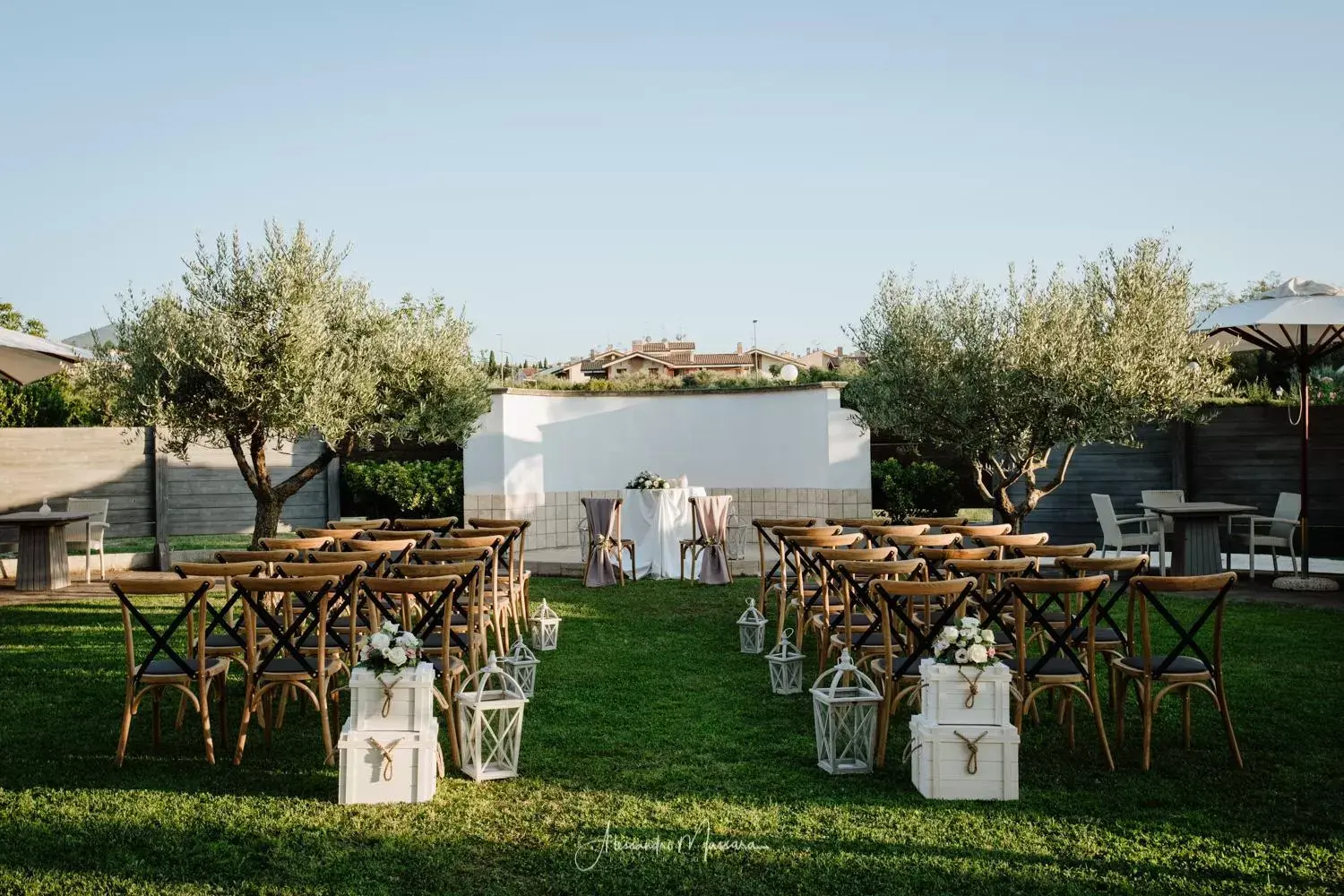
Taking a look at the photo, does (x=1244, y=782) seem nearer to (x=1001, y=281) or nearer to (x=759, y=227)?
Answer: (x=1001, y=281)

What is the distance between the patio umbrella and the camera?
27.7 ft

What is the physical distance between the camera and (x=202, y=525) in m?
13.2

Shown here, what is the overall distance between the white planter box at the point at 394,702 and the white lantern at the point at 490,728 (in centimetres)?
28

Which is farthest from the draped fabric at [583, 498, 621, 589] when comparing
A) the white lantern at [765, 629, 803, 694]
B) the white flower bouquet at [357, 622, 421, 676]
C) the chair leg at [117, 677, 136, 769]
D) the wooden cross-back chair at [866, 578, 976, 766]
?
the white flower bouquet at [357, 622, 421, 676]

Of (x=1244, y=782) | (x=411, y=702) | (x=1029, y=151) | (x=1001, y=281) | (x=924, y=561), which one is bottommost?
(x=1244, y=782)

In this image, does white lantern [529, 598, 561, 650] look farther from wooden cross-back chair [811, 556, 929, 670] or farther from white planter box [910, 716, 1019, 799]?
white planter box [910, 716, 1019, 799]

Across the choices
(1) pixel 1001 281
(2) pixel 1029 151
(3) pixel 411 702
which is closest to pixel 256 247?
(3) pixel 411 702

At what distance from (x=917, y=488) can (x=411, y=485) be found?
7025 millimetres

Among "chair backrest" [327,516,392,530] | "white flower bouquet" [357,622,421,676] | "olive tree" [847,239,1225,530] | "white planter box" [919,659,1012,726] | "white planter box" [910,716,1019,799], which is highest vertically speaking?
"olive tree" [847,239,1225,530]

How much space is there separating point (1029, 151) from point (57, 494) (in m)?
12.6

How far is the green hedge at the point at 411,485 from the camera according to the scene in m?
14.0

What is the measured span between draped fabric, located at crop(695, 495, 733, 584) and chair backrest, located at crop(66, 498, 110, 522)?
21.2ft

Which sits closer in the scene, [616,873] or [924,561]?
[616,873]

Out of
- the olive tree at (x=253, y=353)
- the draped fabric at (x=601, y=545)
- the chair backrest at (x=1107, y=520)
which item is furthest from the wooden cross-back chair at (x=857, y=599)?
the chair backrest at (x=1107, y=520)
